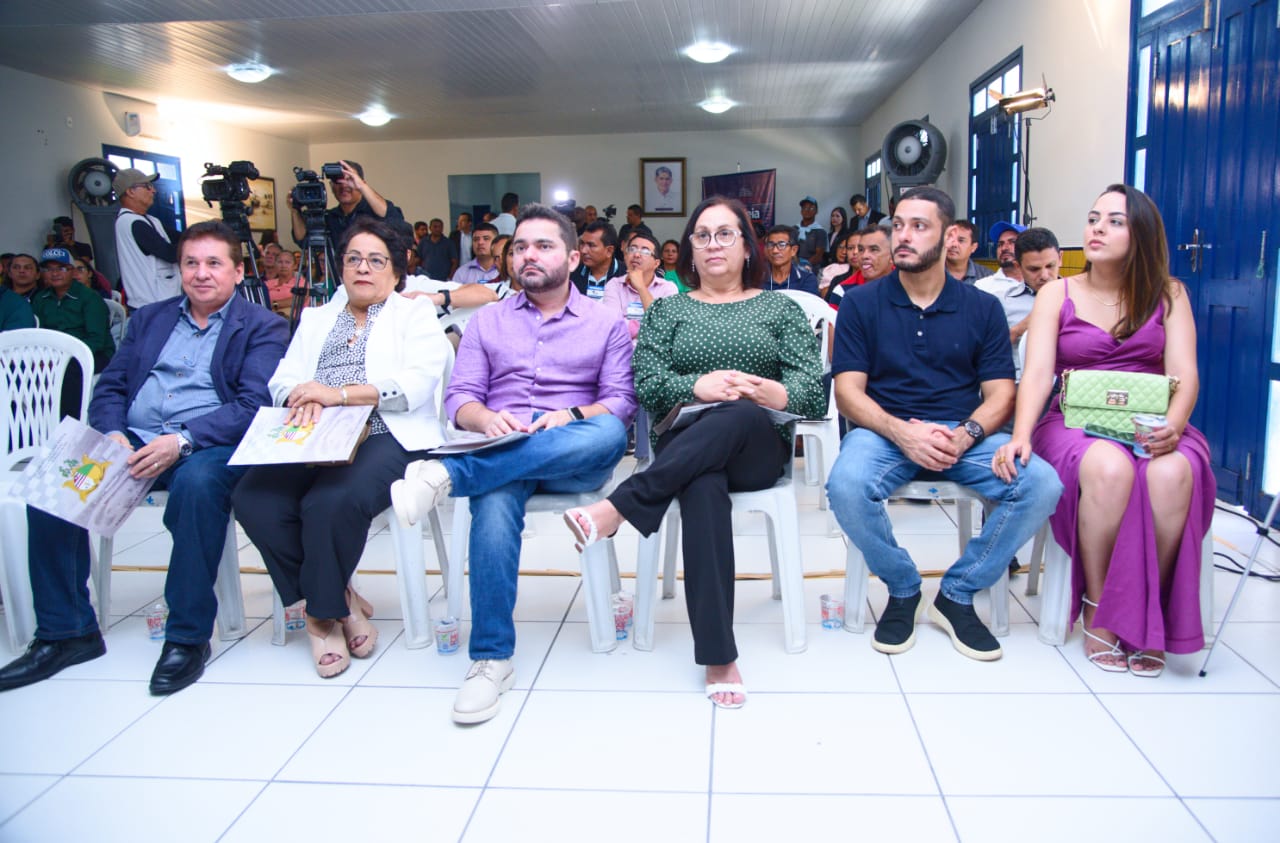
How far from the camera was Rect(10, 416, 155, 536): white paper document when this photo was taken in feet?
6.42

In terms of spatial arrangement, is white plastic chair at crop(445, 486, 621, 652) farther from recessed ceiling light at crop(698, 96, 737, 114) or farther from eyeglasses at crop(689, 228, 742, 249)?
recessed ceiling light at crop(698, 96, 737, 114)

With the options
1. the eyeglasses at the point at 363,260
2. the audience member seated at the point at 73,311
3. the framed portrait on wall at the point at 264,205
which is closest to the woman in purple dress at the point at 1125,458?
the eyeglasses at the point at 363,260

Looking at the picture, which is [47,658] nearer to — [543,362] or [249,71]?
[543,362]

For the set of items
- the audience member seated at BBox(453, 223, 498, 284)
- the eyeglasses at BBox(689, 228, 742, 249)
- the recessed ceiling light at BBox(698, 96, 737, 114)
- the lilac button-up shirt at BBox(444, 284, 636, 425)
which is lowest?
the lilac button-up shirt at BBox(444, 284, 636, 425)

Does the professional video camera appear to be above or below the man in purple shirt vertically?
above

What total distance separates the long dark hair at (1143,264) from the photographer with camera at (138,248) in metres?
4.27

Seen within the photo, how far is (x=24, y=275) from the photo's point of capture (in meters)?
5.69

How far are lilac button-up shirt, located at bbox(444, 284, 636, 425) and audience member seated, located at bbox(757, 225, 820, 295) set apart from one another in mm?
1893

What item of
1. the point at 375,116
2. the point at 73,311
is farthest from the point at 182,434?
the point at 375,116

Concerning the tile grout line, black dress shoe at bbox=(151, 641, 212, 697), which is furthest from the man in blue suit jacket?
the tile grout line

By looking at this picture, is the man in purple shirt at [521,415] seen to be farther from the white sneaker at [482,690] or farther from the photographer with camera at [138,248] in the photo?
the photographer with camera at [138,248]

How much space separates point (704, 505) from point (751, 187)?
1059 centimetres

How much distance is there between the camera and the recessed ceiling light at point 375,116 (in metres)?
9.82

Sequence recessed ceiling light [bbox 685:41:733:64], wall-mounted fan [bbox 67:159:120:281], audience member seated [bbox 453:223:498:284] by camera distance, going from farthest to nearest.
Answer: wall-mounted fan [bbox 67:159:120:281] < recessed ceiling light [bbox 685:41:733:64] < audience member seated [bbox 453:223:498:284]
